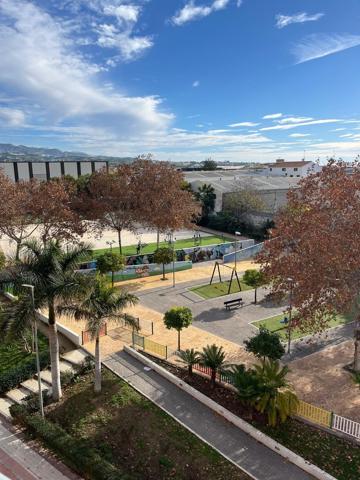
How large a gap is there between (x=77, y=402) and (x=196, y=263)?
22.4 metres

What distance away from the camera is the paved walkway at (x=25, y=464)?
1203 cm

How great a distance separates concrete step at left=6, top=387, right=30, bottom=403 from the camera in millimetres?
15742

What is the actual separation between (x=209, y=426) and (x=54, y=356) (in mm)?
6717

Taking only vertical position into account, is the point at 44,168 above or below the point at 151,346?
above

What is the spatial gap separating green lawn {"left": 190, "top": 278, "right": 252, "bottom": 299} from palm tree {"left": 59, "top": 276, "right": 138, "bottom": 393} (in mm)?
12452

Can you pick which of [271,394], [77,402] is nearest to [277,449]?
[271,394]

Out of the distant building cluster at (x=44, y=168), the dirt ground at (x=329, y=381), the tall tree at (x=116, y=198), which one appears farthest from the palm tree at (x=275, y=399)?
the distant building cluster at (x=44, y=168)

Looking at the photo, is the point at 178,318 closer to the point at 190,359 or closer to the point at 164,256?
the point at 190,359

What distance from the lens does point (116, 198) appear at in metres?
34.4

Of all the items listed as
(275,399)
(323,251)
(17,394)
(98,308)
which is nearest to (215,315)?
(275,399)

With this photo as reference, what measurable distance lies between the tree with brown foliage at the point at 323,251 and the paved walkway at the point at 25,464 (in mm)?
10104

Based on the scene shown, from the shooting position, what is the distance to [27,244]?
48.7 feet

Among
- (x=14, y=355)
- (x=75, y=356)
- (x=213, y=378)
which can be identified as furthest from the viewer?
(x=14, y=355)

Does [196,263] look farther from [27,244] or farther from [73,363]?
[27,244]
